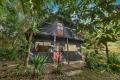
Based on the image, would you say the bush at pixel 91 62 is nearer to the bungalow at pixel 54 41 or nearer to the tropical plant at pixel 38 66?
the bungalow at pixel 54 41

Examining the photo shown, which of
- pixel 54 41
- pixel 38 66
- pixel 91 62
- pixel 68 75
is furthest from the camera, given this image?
pixel 54 41

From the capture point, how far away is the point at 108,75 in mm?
18328

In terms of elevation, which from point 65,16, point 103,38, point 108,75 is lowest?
point 108,75

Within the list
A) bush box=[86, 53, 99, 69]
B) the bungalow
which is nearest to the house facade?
the bungalow

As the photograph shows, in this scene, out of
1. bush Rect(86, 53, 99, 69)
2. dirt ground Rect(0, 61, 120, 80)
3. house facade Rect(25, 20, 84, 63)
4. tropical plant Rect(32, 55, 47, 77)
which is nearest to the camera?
dirt ground Rect(0, 61, 120, 80)

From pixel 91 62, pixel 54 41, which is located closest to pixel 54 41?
pixel 54 41

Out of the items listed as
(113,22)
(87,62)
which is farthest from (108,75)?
(113,22)

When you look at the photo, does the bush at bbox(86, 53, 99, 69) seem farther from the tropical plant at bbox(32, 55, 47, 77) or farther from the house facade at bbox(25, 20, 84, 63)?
the tropical plant at bbox(32, 55, 47, 77)

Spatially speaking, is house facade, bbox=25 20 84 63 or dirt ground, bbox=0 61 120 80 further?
house facade, bbox=25 20 84 63

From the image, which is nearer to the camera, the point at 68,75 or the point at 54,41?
the point at 68,75

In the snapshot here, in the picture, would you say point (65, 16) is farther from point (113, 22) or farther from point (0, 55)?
point (0, 55)

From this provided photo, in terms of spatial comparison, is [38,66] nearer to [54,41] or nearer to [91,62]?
[91,62]

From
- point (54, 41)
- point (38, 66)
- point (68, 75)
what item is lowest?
point (68, 75)

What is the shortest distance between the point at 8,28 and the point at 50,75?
20.6 feet
